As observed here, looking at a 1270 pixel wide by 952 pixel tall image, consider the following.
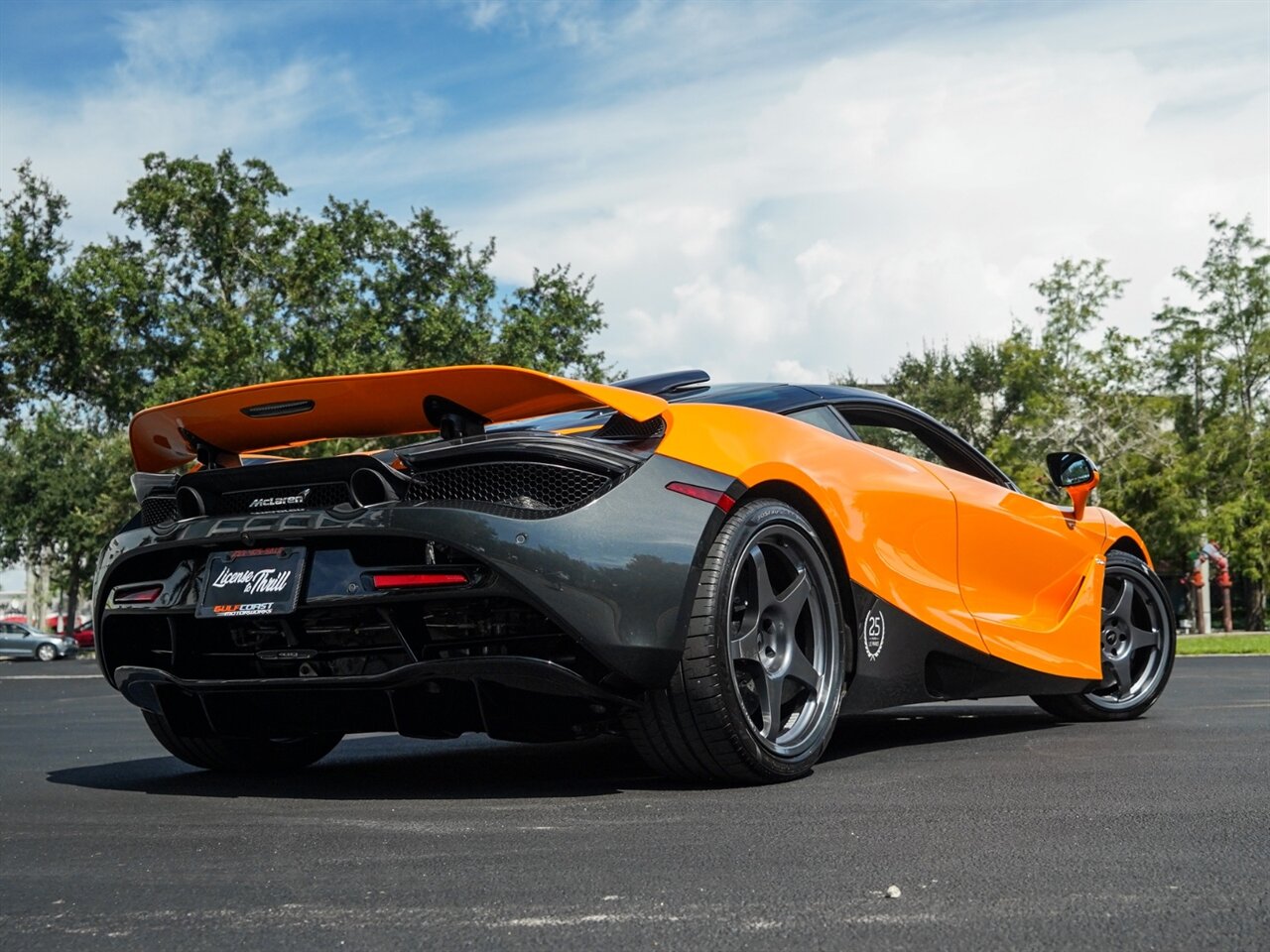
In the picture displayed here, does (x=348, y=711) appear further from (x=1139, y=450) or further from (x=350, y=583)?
(x=1139, y=450)

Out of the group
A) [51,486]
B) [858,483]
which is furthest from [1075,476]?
[51,486]

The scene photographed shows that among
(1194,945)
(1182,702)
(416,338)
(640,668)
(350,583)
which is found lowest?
(1182,702)

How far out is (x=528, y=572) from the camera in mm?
3820

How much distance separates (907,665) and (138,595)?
2.49m

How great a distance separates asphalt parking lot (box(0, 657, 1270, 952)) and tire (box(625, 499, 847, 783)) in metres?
0.12

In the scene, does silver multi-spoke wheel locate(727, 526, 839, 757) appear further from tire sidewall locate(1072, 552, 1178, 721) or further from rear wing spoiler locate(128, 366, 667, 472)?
tire sidewall locate(1072, 552, 1178, 721)

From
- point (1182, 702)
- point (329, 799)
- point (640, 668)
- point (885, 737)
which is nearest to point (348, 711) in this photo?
point (329, 799)

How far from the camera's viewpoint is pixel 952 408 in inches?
2042

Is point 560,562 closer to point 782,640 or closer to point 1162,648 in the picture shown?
point 782,640

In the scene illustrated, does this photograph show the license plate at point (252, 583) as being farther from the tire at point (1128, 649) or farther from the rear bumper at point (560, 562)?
the tire at point (1128, 649)

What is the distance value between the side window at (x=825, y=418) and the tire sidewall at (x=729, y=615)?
519mm

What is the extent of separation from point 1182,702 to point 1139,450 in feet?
97.7

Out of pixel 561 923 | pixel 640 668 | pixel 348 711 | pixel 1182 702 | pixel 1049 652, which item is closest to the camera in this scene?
pixel 561 923

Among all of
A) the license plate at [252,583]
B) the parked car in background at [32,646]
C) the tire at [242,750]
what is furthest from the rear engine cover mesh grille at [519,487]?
the parked car in background at [32,646]
